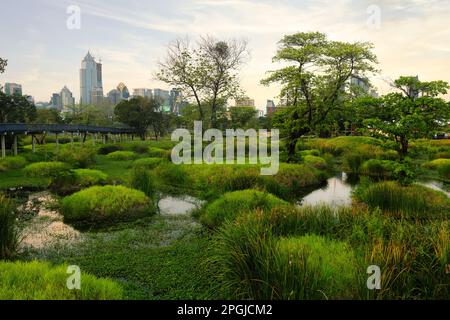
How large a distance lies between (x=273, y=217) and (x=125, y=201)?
5.23m

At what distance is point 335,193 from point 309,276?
10717mm

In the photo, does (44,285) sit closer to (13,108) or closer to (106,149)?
(106,149)

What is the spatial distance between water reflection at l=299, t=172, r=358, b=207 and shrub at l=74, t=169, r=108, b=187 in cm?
828

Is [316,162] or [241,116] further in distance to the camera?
[241,116]

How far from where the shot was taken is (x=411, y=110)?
38.1 ft

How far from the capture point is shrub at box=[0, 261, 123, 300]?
4090mm

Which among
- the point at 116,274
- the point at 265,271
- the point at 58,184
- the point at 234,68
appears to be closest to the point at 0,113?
the point at 234,68

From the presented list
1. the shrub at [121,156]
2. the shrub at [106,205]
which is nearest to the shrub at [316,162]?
the shrub at [121,156]

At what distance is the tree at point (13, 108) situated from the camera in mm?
37016

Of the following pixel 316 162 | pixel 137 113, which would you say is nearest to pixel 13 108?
pixel 137 113

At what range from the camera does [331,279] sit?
4590mm

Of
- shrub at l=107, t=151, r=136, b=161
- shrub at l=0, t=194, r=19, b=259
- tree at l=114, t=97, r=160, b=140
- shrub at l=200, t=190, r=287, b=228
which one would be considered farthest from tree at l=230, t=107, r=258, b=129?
shrub at l=0, t=194, r=19, b=259

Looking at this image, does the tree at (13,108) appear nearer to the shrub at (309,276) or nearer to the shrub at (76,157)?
the shrub at (76,157)
